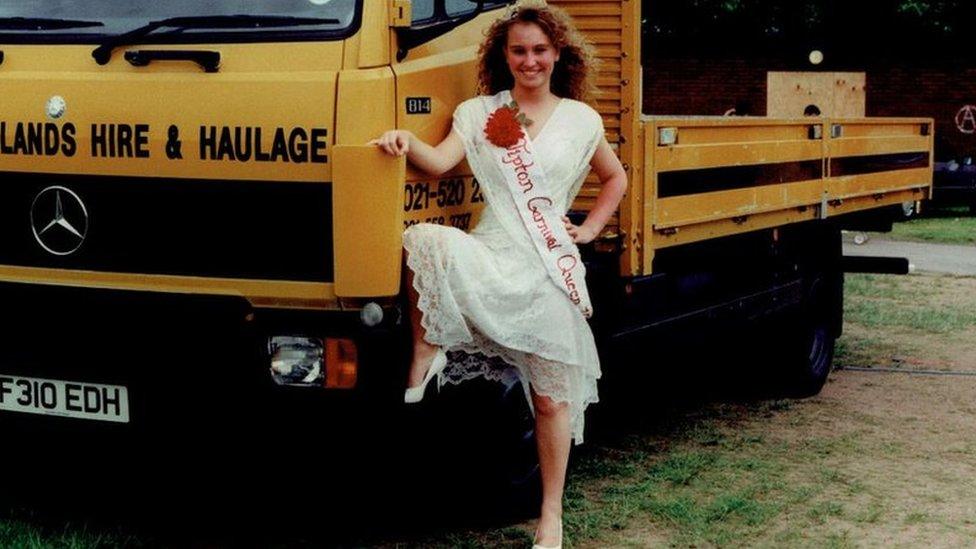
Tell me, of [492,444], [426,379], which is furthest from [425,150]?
[492,444]

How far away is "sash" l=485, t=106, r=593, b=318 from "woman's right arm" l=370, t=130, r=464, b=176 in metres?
0.11

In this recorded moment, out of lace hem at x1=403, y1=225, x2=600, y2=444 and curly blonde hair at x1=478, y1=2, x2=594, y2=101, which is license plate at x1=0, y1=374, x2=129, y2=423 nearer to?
lace hem at x1=403, y1=225, x2=600, y2=444

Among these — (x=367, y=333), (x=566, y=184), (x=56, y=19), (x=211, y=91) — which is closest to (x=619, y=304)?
(x=566, y=184)

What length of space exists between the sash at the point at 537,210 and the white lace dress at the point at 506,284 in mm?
27

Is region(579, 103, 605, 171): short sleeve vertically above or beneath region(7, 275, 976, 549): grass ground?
above

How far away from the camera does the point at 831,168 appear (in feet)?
24.2

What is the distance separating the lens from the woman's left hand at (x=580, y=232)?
4.82 m

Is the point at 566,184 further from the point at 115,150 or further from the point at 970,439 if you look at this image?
the point at 970,439

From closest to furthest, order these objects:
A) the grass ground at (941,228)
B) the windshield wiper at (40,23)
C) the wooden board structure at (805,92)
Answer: the windshield wiper at (40,23) < the grass ground at (941,228) < the wooden board structure at (805,92)

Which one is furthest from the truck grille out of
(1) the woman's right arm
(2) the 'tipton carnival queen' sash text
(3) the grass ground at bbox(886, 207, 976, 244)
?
(3) the grass ground at bbox(886, 207, 976, 244)

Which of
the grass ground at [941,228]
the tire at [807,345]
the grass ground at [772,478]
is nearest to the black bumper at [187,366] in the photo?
the grass ground at [772,478]

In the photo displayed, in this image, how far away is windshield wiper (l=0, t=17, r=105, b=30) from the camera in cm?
483

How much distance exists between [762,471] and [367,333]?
242 cm

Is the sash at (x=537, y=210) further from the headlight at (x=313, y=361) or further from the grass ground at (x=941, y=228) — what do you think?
the grass ground at (x=941, y=228)
